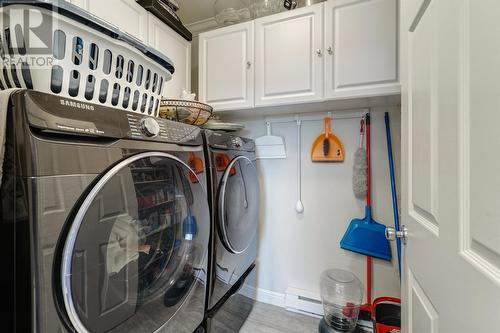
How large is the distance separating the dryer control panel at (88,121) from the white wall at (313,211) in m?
1.19

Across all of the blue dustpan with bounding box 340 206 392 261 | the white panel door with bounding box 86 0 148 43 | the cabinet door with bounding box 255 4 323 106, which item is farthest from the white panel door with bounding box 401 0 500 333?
the white panel door with bounding box 86 0 148 43

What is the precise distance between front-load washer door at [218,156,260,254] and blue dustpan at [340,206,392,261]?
0.69m

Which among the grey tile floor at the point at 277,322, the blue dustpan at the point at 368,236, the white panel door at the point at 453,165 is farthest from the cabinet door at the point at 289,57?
the grey tile floor at the point at 277,322

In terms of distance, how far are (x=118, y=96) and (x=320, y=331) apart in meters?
1.75

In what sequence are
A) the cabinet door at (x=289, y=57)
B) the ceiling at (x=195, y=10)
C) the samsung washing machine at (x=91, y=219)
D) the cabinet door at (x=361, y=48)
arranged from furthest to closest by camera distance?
the ceiling at (x=195, y=10) < the cabinet door at (x=289, y=57) < the cabinet door at (x=361, y=48) < the samsung washing machine at (x=91, y=219)

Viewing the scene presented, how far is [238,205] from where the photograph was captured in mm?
1441

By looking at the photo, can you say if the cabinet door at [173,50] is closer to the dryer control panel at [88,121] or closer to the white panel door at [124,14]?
the white panel door at [124,14]

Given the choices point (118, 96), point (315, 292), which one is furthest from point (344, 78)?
point (315, 292)

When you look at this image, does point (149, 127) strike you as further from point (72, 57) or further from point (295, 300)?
point (295, 300)

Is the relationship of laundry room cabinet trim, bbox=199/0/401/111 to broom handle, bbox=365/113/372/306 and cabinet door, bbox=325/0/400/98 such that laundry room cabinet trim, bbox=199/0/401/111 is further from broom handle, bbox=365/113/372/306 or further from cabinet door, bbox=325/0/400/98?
broom handle, bbox=365/113/372/306

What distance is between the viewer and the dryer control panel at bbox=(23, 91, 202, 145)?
0.52 meters

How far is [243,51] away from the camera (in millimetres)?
1640

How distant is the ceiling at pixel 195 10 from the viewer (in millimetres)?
1860

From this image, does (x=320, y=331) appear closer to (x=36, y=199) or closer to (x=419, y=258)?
(x=419, y=258)
